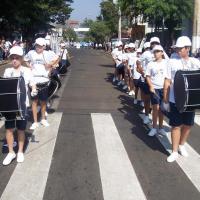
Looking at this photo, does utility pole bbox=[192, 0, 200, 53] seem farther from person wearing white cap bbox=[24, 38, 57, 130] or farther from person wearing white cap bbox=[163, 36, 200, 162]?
person wearing white cap bbox=[163, 36, 200, 162]

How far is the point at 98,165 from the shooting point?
7.26 meters

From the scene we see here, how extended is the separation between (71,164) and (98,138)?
189cm

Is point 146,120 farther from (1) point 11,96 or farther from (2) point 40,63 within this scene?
(1) point 11,96

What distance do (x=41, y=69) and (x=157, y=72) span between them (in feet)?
8.44

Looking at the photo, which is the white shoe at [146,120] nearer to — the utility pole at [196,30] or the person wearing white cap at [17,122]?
the person wearing white cap at [17,122]

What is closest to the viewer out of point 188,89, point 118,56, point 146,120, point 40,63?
point 188,89

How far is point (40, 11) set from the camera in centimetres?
4962

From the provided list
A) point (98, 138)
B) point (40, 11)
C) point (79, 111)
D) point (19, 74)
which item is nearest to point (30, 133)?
point (98, 138)

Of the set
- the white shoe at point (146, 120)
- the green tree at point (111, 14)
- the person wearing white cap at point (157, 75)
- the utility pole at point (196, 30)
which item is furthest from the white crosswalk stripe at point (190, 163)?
the green tree at point (111, 14)

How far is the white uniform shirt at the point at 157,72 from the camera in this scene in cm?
A: 909

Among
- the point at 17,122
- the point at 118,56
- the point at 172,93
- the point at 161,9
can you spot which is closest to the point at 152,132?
the point at 172,93

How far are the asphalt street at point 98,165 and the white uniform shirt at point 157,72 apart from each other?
1013mm

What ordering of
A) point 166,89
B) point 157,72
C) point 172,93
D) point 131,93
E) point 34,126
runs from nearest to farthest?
point 172,93 → point 166,89 → point 157,72 → point 34,126 → point 131,93

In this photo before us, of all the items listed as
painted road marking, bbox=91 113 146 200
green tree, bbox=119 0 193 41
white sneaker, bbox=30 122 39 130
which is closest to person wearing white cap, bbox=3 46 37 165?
painted road marking, bbox=91 113 146 200
